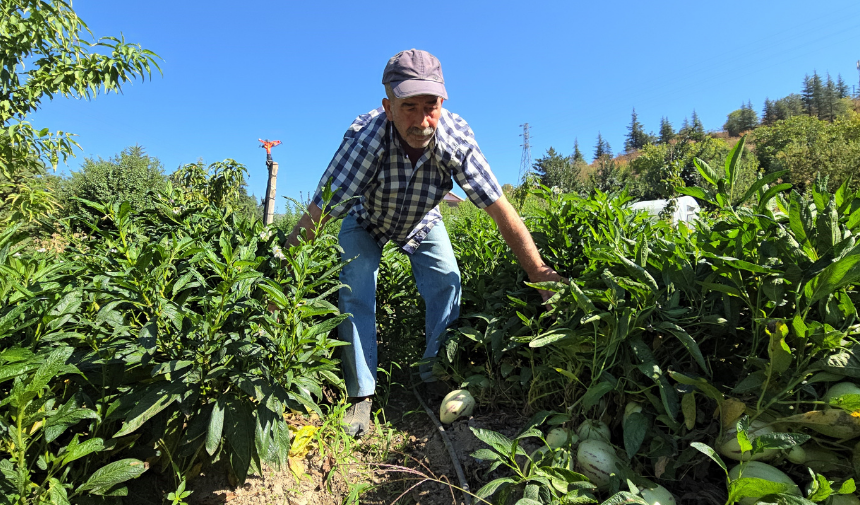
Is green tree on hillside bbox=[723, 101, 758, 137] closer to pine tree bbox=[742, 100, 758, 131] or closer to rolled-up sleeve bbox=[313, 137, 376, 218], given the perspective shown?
pine tree bbox=[742, 100, 758, 131]

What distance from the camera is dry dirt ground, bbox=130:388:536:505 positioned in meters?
1.74

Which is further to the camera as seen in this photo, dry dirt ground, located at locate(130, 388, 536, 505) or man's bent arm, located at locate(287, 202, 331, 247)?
man's bent arm, located at locate(287, 202, 331, 247)

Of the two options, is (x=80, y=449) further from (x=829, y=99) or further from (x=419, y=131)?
(x=829, y=99)

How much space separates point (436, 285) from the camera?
2.69 metres

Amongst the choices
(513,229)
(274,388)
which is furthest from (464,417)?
(274,388)

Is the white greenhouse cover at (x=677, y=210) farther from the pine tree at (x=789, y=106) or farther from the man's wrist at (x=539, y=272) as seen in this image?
the pine tree at (x=789, y=106)

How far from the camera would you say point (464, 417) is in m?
2.28

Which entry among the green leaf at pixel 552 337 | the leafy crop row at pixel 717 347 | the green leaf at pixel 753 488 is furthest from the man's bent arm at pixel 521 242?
the green leaf at pixel 753 488

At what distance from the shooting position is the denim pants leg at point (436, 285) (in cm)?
264

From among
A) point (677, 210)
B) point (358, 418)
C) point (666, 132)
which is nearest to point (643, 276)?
point (358, 418)

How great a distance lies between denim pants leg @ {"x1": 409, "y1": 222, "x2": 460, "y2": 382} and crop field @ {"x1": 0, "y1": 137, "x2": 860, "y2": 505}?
0.88m

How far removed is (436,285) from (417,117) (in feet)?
3.31

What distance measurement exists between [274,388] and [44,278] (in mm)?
904

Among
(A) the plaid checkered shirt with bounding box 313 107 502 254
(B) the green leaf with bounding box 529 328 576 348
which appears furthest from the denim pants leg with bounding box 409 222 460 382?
(B) the green leaf with bounding box 529 328 576 348
